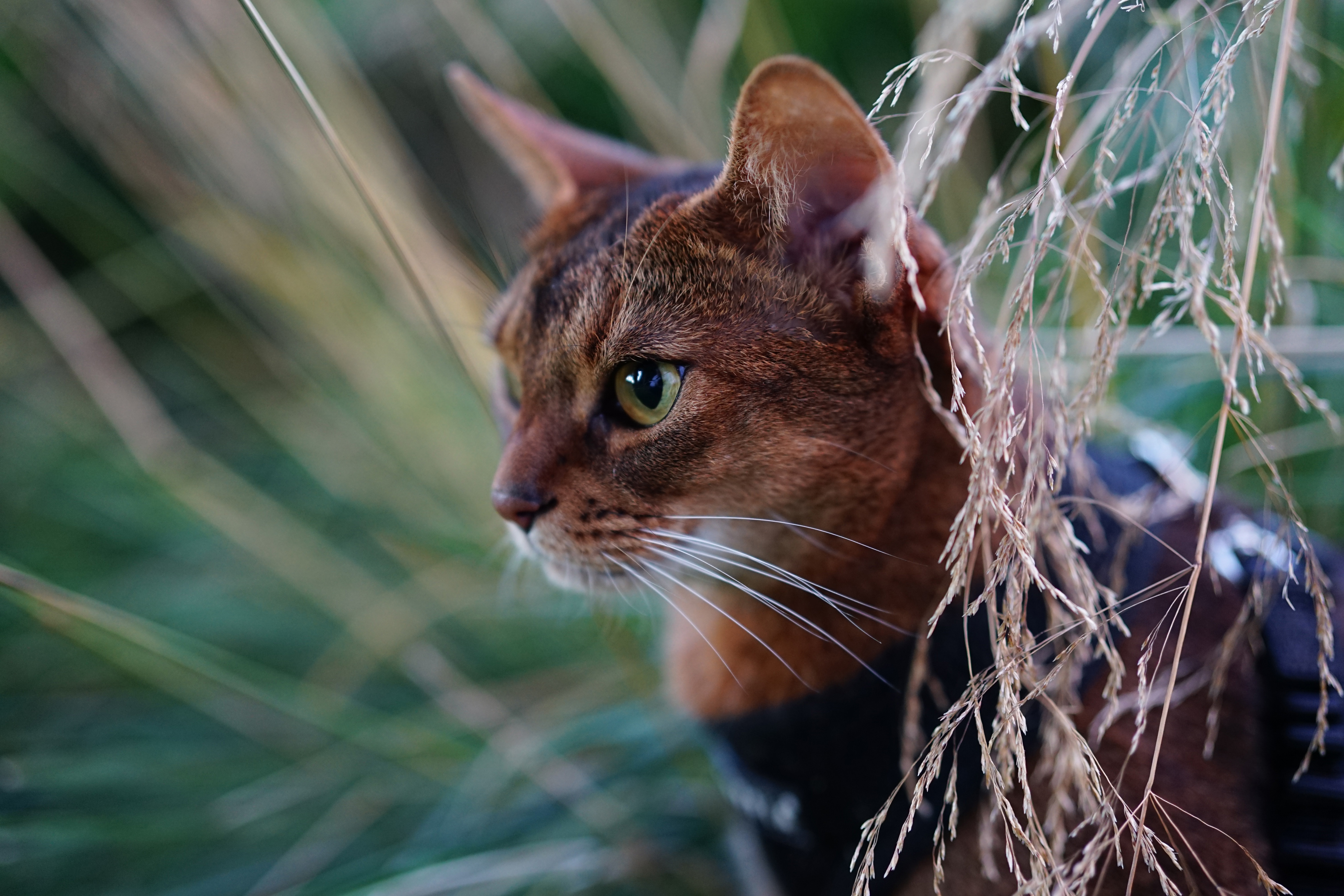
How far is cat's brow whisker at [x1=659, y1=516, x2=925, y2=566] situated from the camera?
0.62m

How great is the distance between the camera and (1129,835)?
62cm

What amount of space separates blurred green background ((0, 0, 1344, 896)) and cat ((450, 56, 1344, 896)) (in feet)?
0.59

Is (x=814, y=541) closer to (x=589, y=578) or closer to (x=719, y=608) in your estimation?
(x=719, y=608)

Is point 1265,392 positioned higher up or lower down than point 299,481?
lower down

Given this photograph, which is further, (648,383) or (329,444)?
(329,444)

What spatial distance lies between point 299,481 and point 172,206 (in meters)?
0.58

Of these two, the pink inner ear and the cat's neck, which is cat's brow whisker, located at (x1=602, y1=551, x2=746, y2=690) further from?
the pink inner ear

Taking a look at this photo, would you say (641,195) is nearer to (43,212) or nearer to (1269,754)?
(1269,754)

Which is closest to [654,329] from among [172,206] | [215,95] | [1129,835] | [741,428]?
[741,428]

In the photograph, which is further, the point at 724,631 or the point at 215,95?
the point at 215,95

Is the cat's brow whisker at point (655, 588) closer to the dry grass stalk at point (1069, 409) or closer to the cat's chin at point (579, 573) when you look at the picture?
the cat's chin at point (579, 573)

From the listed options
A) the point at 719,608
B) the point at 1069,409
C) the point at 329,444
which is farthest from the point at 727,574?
the point at 329,444

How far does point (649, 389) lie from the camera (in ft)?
2.15

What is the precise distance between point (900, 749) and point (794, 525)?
22 cm
